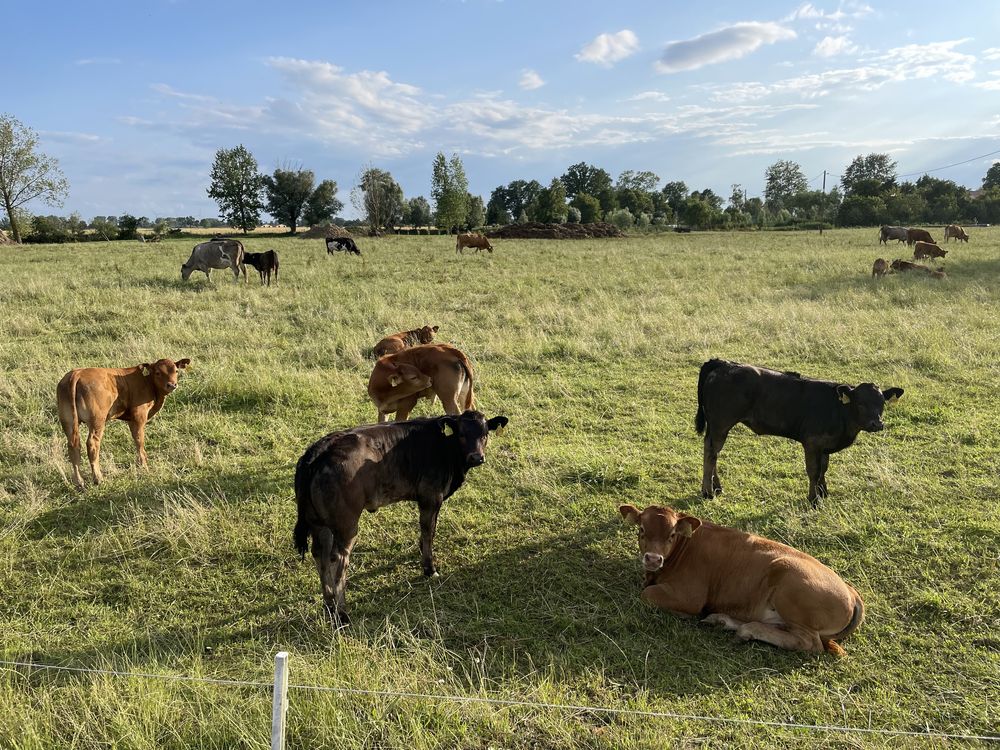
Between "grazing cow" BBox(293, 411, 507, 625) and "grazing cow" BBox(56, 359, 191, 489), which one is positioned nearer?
"grazing cow" BBox(293, 411, 507, 625)

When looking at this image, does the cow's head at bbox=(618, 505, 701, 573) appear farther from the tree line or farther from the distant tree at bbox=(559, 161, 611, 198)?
the distant tree at bbox=(559, 161, 611, 198)

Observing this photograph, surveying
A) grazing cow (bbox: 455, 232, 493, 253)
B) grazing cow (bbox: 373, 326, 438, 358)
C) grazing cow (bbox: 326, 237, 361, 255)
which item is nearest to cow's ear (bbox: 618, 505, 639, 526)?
grazing cow (bbox: 373, 326, 438, 358)

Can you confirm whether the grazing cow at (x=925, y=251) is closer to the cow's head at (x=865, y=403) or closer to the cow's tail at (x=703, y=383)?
the cow's head at (x=865, y=403)

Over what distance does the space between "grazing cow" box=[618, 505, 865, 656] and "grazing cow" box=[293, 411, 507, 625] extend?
4.72 ft

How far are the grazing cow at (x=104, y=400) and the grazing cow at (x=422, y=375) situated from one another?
Result: 2.39m

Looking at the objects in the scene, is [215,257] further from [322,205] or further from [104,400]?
[322,205]

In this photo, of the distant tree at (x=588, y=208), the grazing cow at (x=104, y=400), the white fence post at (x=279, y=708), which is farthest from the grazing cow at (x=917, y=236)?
the distant tree at (x=588, y=208)

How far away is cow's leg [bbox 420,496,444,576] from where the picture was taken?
4.74 metres

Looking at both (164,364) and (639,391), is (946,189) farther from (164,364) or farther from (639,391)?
(164,364)

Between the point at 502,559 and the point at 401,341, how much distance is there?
4140 mm

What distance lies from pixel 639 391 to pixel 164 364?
21.6ft

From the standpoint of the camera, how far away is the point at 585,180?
4540 inches

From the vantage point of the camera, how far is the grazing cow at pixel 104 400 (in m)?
5.96

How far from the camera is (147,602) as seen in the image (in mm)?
4422
